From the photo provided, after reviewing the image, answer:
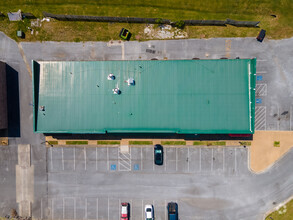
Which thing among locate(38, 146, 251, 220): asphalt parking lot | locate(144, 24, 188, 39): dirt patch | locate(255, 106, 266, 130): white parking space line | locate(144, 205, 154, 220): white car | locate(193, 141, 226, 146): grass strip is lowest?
locate(144, 205, 154, 220): white car

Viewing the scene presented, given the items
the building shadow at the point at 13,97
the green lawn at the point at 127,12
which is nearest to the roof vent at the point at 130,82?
the green lawn at the point at 127,12

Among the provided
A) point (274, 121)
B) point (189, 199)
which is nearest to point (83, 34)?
point (189, 199)

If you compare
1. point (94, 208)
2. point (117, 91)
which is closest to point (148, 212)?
point (94, 208)

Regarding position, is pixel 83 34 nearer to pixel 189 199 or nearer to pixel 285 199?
pixel 189 199

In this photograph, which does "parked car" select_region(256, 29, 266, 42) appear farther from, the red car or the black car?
the red car

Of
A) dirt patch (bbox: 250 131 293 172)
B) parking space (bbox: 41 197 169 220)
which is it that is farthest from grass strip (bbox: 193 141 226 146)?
parking space (bbox: 41 197 169 220)

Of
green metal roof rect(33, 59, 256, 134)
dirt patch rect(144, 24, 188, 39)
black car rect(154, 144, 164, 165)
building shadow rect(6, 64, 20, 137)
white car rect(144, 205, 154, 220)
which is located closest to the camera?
green metal roof rect(33, 59, 256, 134)

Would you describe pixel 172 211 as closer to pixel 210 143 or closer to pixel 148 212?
pixel 148 212
